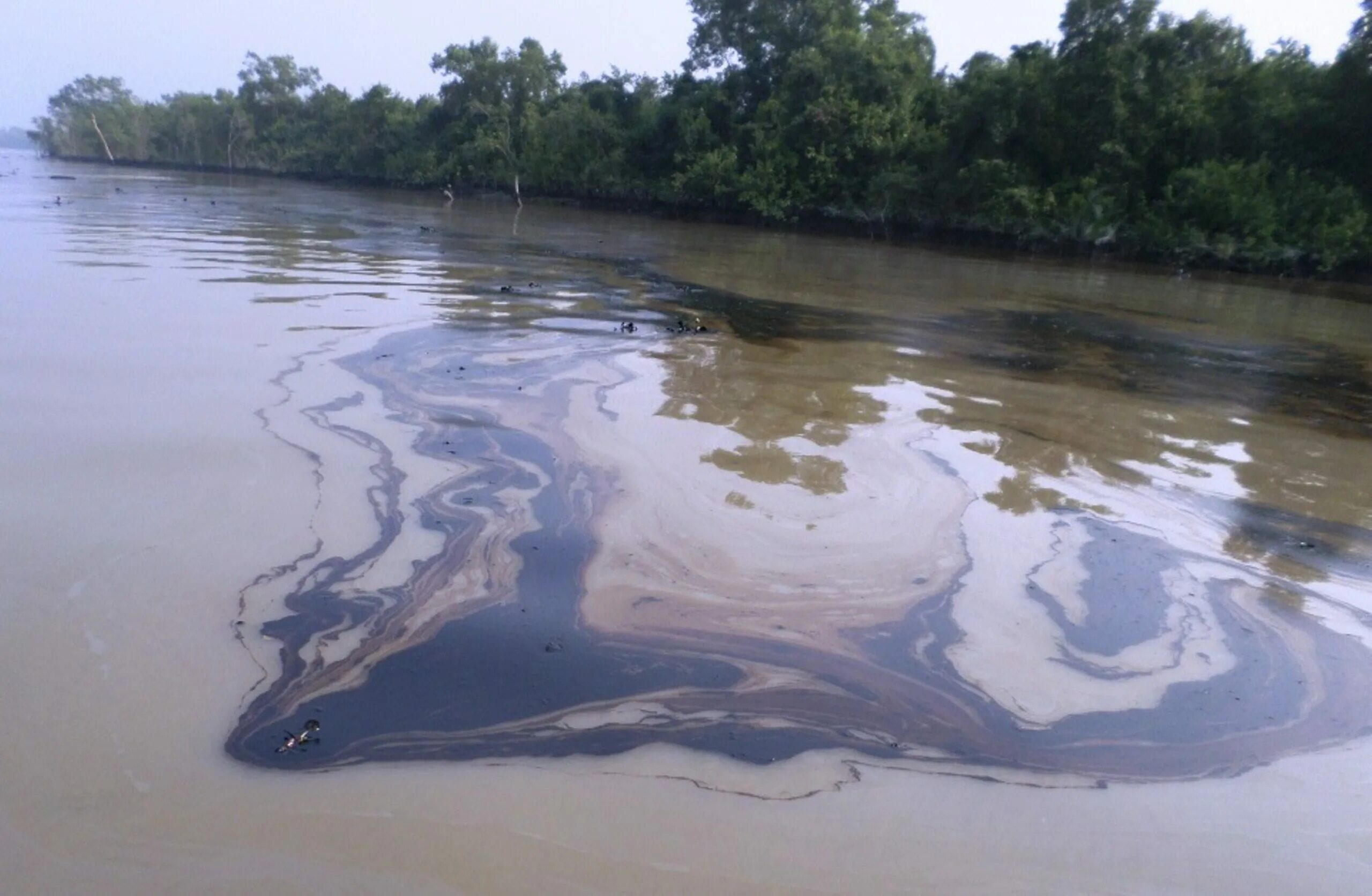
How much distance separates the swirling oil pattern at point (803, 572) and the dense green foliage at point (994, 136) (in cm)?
1309

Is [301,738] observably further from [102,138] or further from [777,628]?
[102,138]

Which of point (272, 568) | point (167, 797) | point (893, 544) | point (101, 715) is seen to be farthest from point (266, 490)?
point (893, 544)

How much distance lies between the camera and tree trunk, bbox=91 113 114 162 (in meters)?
64.5

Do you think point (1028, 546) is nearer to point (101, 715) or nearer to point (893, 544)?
point (893, 544)

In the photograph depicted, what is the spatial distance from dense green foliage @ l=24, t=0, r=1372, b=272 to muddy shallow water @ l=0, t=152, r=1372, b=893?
12.5 meters

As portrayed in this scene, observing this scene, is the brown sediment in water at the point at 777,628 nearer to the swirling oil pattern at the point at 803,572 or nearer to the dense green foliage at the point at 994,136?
the swirling oil pattern at the point at 803,572

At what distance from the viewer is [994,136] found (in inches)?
807

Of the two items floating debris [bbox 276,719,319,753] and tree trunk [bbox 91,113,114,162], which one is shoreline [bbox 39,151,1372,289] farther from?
tree trunk [bbox 91,113,114,162]

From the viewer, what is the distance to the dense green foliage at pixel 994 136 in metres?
17.2

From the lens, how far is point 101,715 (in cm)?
228

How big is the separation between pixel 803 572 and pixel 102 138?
77.4 meters

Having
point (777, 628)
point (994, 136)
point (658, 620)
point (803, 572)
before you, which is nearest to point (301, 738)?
point (658, 620)

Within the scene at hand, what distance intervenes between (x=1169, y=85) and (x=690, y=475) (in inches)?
725

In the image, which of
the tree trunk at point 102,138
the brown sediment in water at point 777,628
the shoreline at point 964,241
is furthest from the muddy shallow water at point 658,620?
the tree trunk at point 102,138
